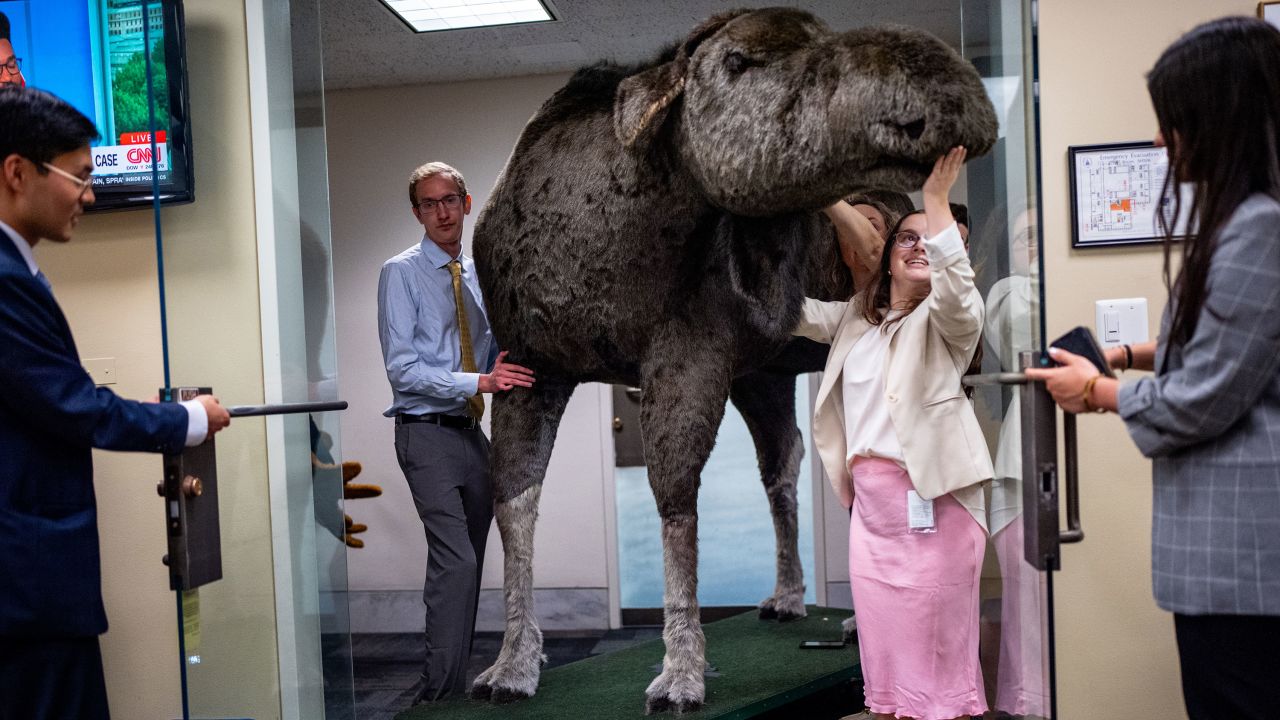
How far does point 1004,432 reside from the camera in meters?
2.12

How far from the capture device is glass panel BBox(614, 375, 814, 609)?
555cm

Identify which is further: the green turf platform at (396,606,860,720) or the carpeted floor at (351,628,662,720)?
the carpeted floor at (351,628,662,720)

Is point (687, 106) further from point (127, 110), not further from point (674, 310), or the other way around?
point (127, 110)

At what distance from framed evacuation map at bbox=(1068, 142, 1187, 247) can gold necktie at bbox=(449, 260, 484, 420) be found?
194 centimetres

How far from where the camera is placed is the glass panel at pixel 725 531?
18.2ft

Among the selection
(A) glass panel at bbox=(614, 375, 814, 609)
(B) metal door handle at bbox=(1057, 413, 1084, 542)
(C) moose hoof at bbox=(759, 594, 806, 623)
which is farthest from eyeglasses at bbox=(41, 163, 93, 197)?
(A) glass panel at bbox=(614, 375, 814, 609)

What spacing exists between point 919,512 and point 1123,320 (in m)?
0.97

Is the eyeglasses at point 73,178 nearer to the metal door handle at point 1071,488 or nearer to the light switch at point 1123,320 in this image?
the metal door handle at point 1071,488

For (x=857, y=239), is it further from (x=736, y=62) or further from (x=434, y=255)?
(x=434, y=255)

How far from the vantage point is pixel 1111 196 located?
291 cm

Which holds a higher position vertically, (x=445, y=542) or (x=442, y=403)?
(x=442, y=403)

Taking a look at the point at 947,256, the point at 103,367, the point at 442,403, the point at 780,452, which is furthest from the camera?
the point at 780,452

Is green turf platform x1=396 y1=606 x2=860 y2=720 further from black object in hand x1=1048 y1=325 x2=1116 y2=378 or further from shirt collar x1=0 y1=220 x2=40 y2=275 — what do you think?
shirt collar x1=0 y1=220 x2=40 y2=275

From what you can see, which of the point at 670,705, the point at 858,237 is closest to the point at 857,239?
the point at 858,237
